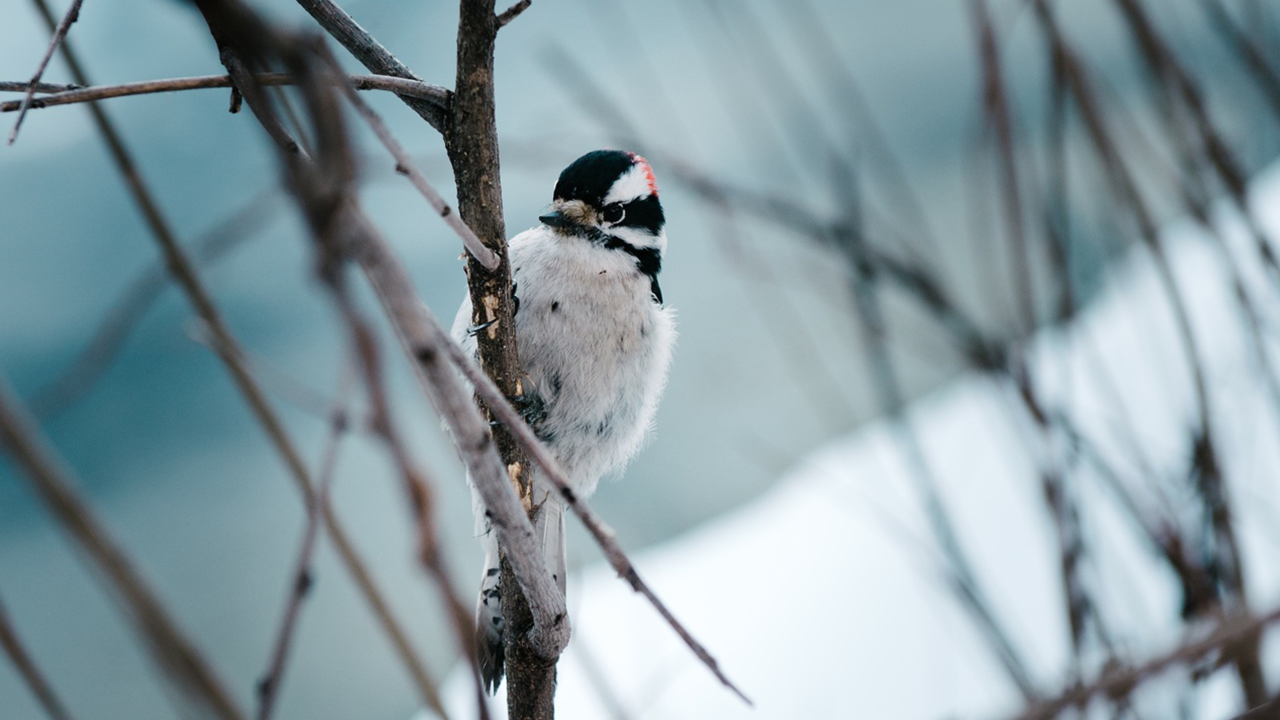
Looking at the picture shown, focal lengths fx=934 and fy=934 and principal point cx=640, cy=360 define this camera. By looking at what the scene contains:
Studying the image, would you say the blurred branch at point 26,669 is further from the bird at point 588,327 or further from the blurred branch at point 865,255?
the bird at point 588,327

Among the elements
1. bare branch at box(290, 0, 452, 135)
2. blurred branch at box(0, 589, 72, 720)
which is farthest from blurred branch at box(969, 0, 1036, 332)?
blurred branch at box(0, 589, 72, 720)

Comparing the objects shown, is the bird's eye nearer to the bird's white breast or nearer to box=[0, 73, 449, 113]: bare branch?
the bird's white breast

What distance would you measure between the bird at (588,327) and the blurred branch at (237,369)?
80 cm

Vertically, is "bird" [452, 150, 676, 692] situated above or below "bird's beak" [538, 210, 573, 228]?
below

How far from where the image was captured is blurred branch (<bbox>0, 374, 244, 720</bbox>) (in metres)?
0.31

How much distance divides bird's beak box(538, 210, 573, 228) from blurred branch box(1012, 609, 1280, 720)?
4.19ft

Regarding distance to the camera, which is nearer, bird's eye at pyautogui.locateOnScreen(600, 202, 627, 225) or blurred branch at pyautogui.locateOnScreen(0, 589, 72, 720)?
blurred branch at pyautogui.locateOnScreen(0, 589, 72, 720)

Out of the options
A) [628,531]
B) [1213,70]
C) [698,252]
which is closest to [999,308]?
[628,531]

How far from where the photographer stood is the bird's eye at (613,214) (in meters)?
1.60

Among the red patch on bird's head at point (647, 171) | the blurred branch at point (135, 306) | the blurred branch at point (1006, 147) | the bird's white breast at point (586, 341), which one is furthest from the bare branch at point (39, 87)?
the red patch on bird's head at point (647, 171)

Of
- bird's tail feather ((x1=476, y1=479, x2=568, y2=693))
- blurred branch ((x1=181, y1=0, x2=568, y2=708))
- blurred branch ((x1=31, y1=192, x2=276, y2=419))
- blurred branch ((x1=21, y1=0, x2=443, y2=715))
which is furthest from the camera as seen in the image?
bird's tail feather ((x1=476, y1=479, x2=568, y2=693))

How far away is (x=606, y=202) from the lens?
5.24 ft

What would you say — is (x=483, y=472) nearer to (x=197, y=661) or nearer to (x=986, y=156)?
(x=197, y=661)

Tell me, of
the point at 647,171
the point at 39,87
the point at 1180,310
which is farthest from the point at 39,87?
the point at 647,171
